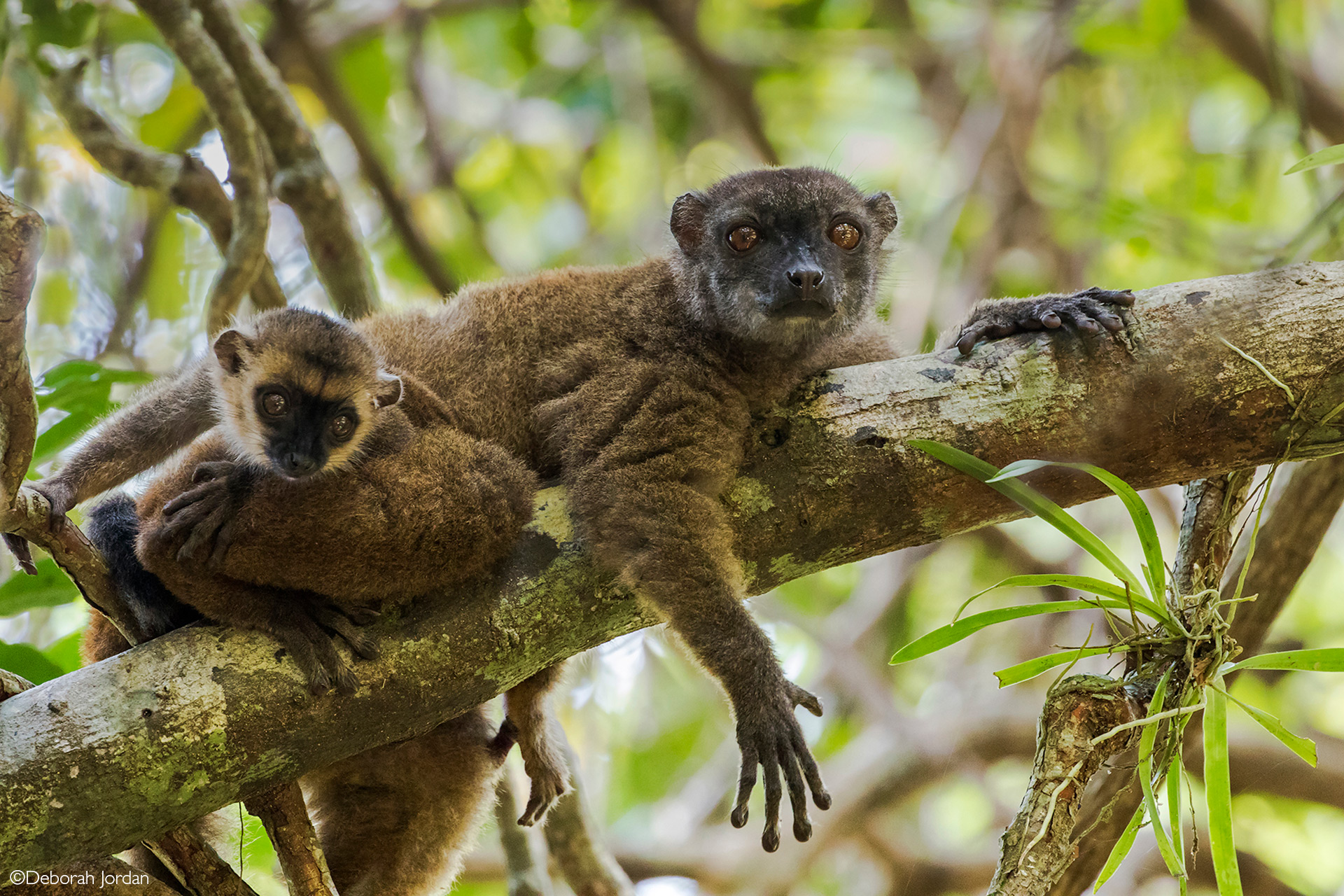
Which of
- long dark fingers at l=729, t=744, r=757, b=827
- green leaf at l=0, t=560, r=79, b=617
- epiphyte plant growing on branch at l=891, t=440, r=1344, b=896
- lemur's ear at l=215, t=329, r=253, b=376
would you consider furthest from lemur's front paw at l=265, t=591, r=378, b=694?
epiphyte plant growing on branch at l=891, t=440, r=1344, b=896

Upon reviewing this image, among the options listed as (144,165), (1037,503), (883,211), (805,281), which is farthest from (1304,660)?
(144,165)

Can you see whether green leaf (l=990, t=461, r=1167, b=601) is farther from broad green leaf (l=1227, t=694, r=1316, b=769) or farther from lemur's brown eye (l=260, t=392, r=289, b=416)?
lemur's brown eye (l=260, t=392, r=289, b=416)

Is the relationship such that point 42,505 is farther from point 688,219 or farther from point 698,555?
point 688,219

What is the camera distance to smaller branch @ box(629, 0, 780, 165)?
29.6 ft

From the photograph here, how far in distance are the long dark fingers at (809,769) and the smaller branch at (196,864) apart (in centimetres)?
174

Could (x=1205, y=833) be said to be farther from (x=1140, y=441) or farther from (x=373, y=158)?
(x=373, y=158)

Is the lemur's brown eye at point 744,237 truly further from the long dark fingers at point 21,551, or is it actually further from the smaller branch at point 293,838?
the long dark fingers at point 21,551

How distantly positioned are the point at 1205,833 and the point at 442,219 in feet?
25.3

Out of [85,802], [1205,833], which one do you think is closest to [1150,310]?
[85,802]

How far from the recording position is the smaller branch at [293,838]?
328cm

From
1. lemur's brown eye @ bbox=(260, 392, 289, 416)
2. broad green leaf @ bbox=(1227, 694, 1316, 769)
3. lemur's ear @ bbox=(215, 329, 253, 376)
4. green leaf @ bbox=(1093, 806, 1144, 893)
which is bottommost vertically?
green leaf @ bbox=(1093, 806, 1144, 893)

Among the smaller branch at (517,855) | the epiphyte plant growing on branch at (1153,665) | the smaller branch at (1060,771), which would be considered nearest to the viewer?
the smaller branch at (1060,771)

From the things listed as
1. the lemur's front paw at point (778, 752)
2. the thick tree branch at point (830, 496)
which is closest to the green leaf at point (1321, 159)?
the thick tree branch at point (830, 496)

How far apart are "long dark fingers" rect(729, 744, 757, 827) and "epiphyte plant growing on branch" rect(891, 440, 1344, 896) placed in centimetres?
61
